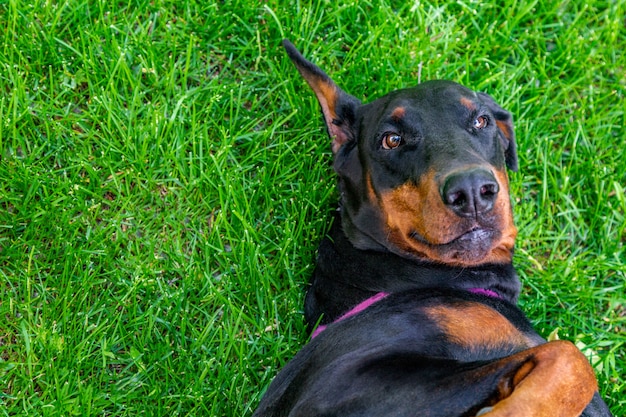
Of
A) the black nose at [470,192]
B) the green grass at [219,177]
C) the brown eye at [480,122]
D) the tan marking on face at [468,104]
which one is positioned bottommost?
the green grass at [219,177]

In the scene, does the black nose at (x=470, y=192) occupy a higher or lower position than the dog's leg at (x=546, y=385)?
higher

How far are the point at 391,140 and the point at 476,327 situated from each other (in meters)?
1.11

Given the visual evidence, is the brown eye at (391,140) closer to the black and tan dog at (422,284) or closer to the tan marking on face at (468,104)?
the black and tan dog at (422,284)

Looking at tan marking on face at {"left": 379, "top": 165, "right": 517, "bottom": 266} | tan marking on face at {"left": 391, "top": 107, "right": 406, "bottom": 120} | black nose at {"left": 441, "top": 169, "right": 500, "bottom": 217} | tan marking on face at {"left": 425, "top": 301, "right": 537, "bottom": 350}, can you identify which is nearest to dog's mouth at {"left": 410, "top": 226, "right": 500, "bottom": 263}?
tan marking on face at {"left": 379, "top": 165, "right": 517, "bottom": 266}

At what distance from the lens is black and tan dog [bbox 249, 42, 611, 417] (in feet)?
9.86

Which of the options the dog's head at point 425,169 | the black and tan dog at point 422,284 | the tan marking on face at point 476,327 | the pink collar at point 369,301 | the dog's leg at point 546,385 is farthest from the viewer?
the pink collar at point 369,301

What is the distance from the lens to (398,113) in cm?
391

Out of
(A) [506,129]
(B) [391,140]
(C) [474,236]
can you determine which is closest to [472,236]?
(C) [474,236]

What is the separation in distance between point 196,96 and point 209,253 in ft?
3.48

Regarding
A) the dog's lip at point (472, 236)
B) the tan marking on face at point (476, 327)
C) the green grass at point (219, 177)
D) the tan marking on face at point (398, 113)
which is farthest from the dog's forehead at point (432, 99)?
the tan marking on face at point (476, 327)

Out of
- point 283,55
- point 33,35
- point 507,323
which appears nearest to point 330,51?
point 283,55

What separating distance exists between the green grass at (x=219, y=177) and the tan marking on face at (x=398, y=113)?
877 mm

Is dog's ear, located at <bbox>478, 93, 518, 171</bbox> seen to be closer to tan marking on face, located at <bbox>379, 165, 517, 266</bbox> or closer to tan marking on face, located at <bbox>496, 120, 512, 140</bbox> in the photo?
tan marking on face, located at <bbox>496, 120, 512, 140</bbox>

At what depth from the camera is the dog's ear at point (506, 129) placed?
434 centimetres
